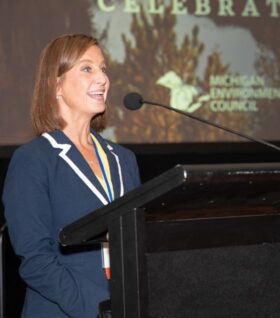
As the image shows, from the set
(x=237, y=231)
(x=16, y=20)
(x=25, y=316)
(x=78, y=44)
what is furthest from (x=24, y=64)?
(x=237, y=231)

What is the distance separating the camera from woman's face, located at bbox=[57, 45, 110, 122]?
209 cm

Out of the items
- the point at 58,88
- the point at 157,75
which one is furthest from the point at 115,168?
the point at 157,75

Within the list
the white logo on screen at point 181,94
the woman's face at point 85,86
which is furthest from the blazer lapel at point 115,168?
the white logo on screen at point 181,94

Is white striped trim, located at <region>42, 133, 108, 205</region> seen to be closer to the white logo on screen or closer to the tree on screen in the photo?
the tree on screen

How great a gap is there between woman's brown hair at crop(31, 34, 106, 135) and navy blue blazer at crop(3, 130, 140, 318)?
0.26ft

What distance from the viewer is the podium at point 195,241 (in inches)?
47.3

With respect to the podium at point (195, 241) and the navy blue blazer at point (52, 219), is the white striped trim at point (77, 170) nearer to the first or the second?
the navy blue blazer at point (52, 219)

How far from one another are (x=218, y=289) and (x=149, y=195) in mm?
257

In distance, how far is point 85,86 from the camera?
2.09 m

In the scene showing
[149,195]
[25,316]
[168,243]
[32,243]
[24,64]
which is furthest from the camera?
[24,64]

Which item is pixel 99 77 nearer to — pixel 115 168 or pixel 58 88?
pixel 58 88

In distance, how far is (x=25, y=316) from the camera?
1854mm

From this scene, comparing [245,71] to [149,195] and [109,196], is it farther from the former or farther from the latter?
[149,195]

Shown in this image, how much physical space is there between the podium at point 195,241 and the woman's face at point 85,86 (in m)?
0.81
